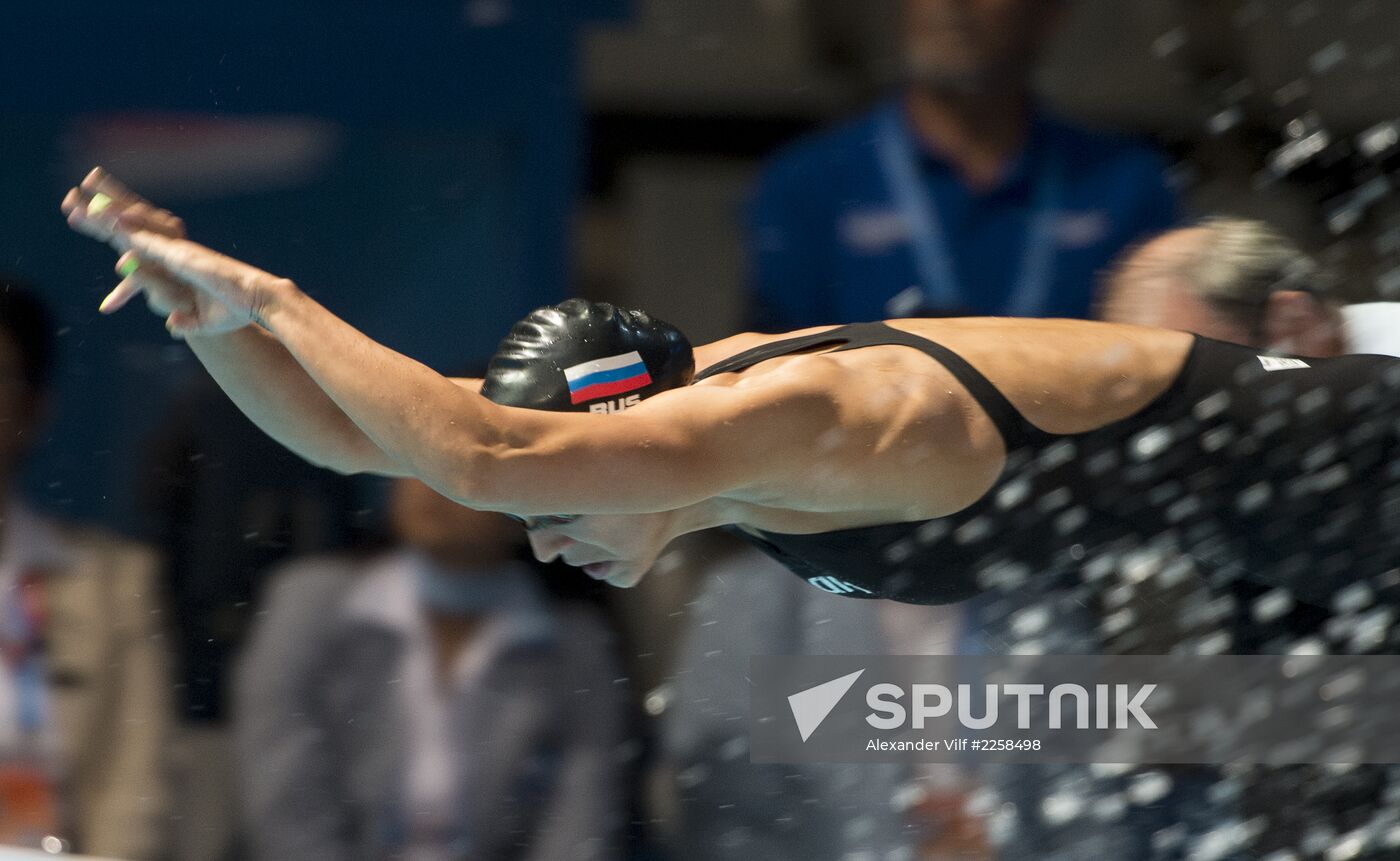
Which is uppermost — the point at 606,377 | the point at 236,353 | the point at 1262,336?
the point at 1262,336

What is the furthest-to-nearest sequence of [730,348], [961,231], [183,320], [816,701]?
[816,701], [961,231], [730,348], [183,320]

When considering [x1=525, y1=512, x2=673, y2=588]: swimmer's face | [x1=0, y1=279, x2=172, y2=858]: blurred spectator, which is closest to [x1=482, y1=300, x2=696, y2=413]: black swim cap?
[x1=525, y1=512, x2=673, y2=588]: swimmer's face

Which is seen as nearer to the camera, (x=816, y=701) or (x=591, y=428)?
(x=591, y=428)

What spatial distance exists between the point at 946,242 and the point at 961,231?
3 cm

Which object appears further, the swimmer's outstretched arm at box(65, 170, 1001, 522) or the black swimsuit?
the black swimsuit

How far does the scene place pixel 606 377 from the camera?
125cm

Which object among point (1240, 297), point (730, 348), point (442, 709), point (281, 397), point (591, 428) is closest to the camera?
point (591, 428)

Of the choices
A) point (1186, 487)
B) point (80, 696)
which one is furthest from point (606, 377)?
point (80, 696)

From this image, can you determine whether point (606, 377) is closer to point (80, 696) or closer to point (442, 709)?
point (442, 709)

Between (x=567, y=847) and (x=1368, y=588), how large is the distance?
1.11 metres

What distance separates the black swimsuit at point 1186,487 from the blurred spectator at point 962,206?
0.48 meters

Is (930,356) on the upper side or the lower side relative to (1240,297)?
lower

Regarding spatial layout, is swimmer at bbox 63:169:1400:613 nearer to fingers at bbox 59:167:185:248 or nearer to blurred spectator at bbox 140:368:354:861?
fingers at bbox 59:167:185:248

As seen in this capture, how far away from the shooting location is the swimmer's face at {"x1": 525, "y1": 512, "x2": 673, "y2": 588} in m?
1.27
